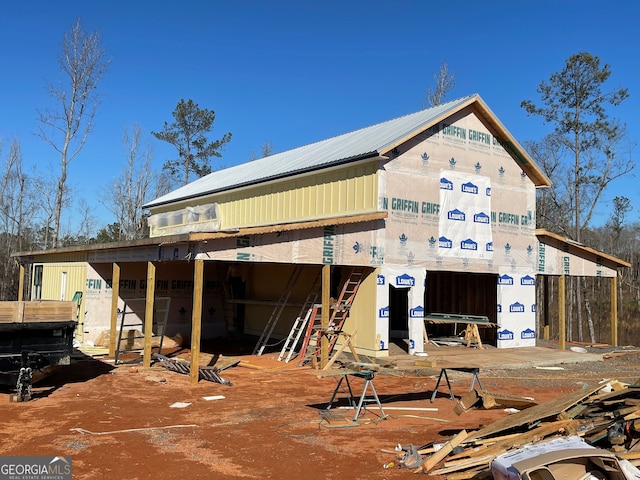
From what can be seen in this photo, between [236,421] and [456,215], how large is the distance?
11.2 meters

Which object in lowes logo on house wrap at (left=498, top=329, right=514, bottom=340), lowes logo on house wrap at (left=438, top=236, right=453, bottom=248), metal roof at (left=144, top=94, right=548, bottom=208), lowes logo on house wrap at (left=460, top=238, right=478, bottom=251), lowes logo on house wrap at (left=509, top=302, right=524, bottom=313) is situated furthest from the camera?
lowes logo on house wrap at (left=509, top=302, right=524, bottom=313)

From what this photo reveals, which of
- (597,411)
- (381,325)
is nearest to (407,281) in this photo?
(381,325)

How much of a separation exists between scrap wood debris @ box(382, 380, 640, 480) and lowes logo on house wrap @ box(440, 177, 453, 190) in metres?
10.4

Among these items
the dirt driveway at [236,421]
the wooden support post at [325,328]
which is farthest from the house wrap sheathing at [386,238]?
the dirt driveway at [236,421]

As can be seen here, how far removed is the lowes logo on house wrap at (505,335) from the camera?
18.4m

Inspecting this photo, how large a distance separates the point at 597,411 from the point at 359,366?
401cm

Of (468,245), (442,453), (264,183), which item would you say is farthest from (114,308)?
(442,453)

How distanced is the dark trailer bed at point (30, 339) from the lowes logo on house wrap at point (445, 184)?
37.5 ft

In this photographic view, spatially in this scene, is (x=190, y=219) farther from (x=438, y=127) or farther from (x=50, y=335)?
(x=50, y=335)

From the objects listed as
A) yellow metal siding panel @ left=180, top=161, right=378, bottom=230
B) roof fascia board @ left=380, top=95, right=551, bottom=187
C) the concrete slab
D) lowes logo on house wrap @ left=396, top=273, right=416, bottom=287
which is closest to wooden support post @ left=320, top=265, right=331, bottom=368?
the concrete slab

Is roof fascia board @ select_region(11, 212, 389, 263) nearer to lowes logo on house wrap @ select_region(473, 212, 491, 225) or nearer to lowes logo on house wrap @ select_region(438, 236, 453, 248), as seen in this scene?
lowes logo on house wrap @ select_region(438, 236, 453, 248)

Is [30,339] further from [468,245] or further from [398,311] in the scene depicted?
[398,311]

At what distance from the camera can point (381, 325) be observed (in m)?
14.8

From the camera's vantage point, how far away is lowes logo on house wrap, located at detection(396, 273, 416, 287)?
15.6 metres
